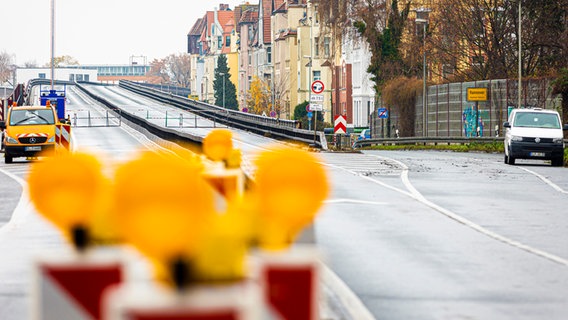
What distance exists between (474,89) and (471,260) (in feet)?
168

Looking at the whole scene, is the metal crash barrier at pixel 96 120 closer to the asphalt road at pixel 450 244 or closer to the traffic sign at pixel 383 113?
the traffic sign at pixel 383 113

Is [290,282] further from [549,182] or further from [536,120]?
[536,120]

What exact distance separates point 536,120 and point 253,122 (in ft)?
112

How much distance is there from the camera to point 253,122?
76.2 meters

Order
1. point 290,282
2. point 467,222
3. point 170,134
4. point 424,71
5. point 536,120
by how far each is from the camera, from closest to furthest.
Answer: point 290,282 < point 467,222 < point 536,120 < point 170,134 < point 424,71

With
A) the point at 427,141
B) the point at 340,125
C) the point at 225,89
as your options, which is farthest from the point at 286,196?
the point at 225,89

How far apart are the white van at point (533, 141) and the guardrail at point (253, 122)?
32.0 ft

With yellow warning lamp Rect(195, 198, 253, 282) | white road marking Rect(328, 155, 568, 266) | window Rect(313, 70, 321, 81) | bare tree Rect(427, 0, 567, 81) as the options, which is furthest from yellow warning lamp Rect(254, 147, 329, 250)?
window Rect(313, 70, 321, 81)

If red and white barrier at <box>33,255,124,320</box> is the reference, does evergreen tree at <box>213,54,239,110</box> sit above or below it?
above

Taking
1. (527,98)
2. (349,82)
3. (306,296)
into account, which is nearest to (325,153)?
(527,98)

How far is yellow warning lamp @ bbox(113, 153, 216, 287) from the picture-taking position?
2775 millimetres

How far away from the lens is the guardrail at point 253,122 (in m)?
55.0

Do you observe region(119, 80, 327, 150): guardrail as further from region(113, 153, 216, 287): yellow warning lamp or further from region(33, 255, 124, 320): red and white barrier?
region(113, 153, 216, 287): yellow warning lamp

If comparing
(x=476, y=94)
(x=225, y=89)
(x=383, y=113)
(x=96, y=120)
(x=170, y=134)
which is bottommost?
(x=170, y=134)
